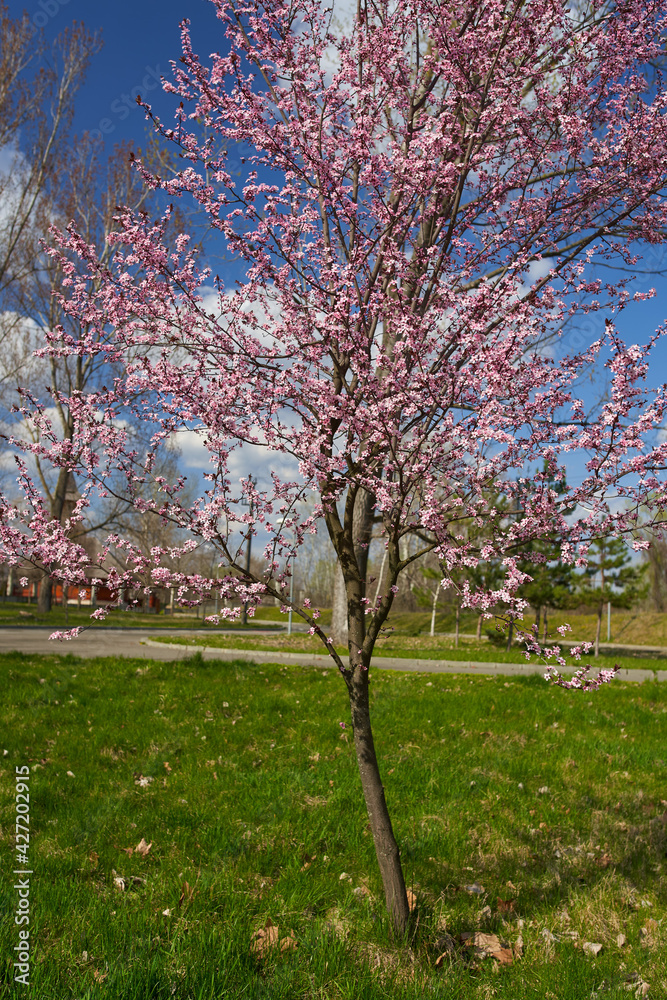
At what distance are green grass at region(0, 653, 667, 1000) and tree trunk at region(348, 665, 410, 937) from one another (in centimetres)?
14

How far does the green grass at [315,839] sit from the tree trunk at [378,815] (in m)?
0.14

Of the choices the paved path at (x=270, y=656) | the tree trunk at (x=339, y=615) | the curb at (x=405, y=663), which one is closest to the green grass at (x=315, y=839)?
the paved path at (x=270, y=656)

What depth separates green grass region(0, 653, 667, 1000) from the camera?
121 inches

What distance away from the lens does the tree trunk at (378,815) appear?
3.45m

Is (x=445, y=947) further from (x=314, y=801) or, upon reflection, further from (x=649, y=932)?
(x=314, y=801)

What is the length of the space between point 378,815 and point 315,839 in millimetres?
1227

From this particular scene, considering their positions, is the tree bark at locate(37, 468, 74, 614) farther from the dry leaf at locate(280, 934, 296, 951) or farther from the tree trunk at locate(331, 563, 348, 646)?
the dry leaf at locate(280, 934, 296, 951)

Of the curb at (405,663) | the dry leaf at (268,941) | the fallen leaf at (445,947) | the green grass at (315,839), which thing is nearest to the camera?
the green grass at (315,839)

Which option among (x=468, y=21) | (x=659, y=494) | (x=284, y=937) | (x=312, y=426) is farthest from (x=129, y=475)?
(x=468, y=21)

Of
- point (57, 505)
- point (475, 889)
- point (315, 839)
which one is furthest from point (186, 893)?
point (57, 505)

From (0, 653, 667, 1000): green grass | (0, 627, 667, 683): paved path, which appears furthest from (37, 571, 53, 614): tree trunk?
(0, 653, 667, 1000): green grass

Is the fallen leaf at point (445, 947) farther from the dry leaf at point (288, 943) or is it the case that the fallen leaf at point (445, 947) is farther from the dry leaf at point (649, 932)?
the dry leaf at point (649, 932)

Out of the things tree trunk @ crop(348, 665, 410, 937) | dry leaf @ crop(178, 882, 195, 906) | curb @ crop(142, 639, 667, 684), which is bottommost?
curb @ crop(142, 639, 667, 684)

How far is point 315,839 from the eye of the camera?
4.45 meters
